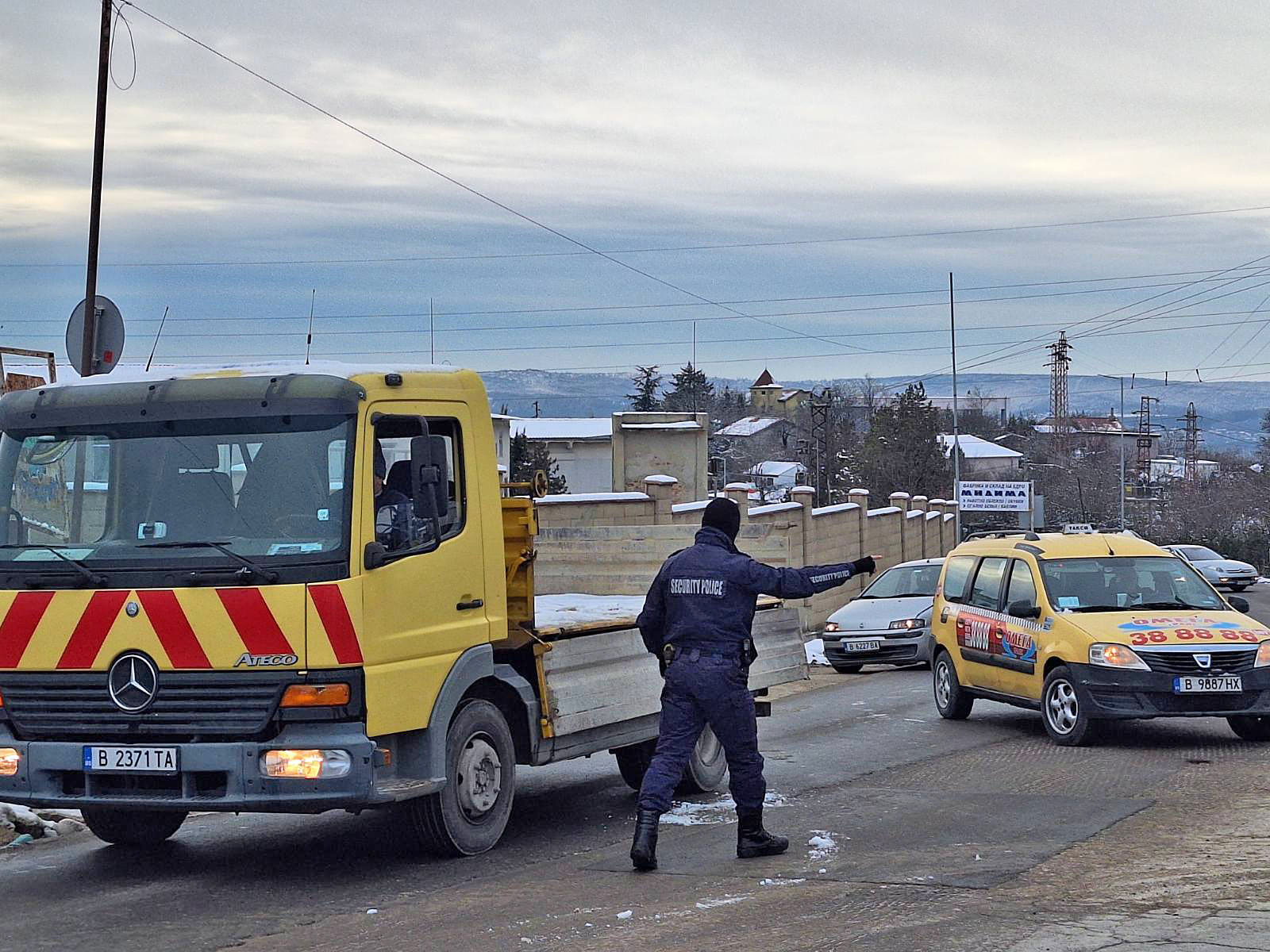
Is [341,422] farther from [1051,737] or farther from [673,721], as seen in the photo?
[1051,737]

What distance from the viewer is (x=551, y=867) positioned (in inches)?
314

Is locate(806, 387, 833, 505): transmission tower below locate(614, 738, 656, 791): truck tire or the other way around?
the other way around

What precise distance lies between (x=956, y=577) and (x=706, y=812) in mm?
6216

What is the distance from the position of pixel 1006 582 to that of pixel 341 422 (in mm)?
8132

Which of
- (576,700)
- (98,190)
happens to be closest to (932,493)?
(98,190)

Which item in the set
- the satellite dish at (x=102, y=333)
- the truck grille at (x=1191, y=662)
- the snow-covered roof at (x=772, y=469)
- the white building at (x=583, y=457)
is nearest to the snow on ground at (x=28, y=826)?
the satellite dish at (x=102, y=333)

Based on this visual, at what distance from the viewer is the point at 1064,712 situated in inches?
500

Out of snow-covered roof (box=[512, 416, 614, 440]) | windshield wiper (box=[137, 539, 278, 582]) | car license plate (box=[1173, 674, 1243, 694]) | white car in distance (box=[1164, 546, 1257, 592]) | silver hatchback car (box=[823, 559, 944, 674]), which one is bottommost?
white car in distance (box=[1164, 546, 1257, 592])

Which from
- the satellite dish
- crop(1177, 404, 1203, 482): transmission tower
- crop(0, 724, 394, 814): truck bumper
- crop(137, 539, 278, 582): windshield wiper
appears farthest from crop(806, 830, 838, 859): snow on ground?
crop(1177, 404, 1203, 482): transmission tower

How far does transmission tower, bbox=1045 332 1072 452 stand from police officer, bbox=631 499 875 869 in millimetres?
105950

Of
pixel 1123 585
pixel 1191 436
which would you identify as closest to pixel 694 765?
pixel 1123 585

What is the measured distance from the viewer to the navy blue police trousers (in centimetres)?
775

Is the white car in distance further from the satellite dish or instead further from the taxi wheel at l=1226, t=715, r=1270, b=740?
the satellite dish

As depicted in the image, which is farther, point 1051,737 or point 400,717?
point 1051,737
